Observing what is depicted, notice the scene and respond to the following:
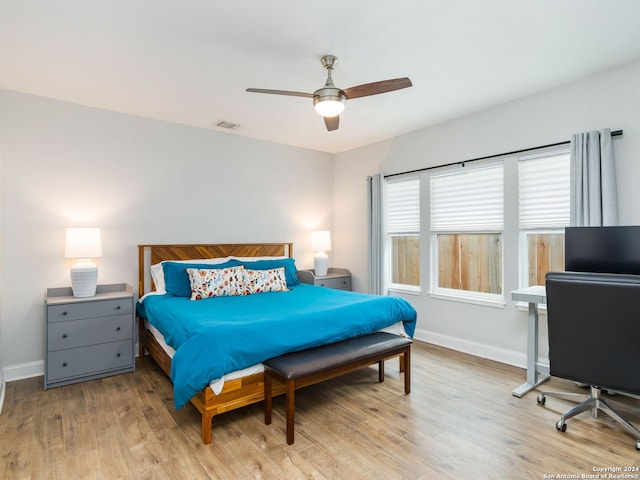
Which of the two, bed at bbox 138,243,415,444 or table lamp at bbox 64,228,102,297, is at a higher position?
table lamp at bbox 64,228,102,297

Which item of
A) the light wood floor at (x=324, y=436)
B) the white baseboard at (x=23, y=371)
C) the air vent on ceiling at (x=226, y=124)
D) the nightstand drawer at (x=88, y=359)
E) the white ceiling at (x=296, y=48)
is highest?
the air vent on ceiling at (x=226, y=124)

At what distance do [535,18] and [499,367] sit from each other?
9.64ft

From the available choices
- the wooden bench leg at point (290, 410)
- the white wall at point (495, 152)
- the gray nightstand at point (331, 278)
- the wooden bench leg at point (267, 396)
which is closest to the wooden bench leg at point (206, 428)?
the wooden bench leg at point (267, 396)

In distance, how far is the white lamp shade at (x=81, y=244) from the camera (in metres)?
3.22

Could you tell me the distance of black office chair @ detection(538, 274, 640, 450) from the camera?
77.8 inches

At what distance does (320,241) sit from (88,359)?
3026 mm

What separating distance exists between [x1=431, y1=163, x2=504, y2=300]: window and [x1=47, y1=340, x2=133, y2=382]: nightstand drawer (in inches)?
135

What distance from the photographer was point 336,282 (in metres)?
5.10

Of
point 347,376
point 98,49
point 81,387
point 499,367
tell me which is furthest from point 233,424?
point 98,49

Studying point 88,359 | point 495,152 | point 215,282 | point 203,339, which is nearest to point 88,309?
point 88,359

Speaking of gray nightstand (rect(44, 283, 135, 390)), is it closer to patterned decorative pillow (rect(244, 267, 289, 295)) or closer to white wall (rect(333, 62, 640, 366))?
patterned decorative pillow (rect(244, 267, 289, 295))

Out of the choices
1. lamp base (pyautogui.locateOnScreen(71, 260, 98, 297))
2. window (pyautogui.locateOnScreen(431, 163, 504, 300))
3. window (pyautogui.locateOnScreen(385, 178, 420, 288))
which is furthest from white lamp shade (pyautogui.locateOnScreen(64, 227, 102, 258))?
window (pyautogui.locateOnScreen(431, 163, 504, 300))

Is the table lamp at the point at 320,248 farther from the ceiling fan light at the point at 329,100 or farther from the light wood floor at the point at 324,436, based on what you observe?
the ceiling fan light at the point at 329,100

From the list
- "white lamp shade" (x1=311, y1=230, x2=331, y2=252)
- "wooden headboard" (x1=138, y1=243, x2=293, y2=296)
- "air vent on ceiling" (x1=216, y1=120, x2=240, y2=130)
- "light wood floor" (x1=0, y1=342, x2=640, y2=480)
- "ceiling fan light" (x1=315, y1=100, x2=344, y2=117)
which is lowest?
"light wood floor" (x1=0, y1=342, x2=640, y2=480)
